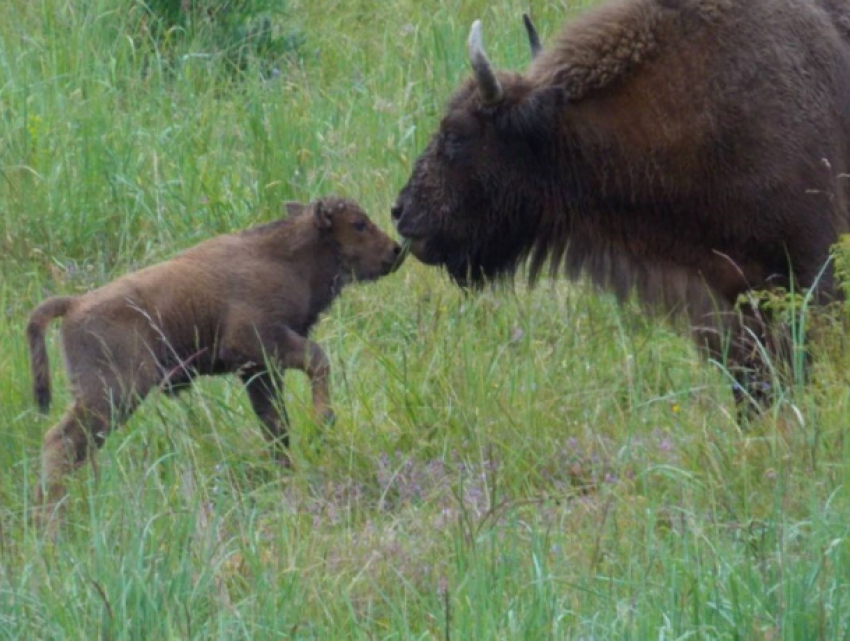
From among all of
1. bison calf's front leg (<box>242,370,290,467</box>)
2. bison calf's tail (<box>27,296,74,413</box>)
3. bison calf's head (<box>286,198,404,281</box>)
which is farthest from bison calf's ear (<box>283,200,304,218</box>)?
bison calf's tail (<box>27,296,74,413</box>)

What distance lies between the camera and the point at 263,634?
413cm

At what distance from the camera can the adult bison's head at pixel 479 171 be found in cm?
684

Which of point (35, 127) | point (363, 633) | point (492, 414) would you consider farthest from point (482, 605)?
point (35, 127)

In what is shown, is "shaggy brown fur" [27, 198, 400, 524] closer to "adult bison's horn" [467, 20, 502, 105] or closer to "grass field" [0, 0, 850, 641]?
"grass field" [0, 0, 850, 641]

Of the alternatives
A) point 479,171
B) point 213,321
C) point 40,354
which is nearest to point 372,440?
point 213,321

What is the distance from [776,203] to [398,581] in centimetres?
239

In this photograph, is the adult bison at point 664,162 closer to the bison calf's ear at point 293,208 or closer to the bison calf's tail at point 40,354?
the bison calf's ear at point 293,208

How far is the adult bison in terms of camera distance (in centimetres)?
636

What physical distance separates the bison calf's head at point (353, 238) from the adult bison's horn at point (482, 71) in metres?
0.68

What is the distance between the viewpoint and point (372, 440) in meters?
5.95

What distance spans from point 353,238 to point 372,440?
1.04 m

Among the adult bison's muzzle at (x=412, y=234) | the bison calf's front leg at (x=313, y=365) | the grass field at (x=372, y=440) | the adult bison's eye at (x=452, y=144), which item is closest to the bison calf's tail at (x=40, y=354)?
the grass field at (x=372, y=440)

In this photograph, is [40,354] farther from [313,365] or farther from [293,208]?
[293,208]

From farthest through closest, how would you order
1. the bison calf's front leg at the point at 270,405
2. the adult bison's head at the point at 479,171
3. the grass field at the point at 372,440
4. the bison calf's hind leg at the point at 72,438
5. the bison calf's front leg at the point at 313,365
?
the adult bison's head at the point at 479,171 → the bison calf's front leg at the point at 313,365 → the bison calf's front leg at the point at 270,405 → the bison calf's hind leg at the point at 72,438 → the grass field at the point at 372,440
